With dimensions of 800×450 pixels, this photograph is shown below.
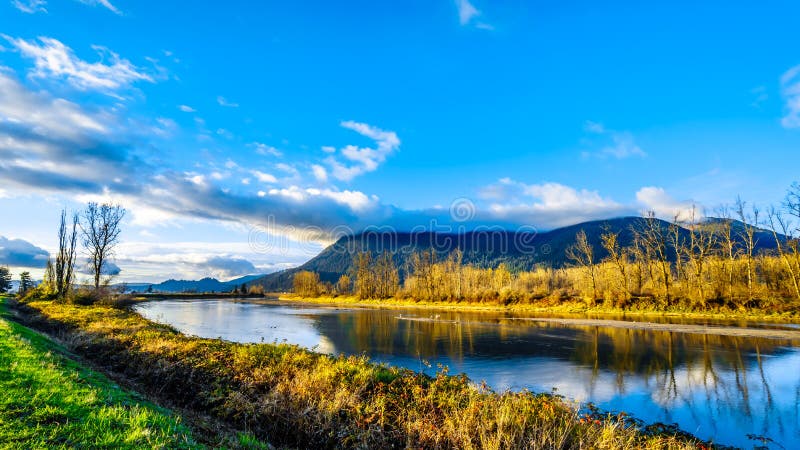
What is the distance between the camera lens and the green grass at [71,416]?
607cm

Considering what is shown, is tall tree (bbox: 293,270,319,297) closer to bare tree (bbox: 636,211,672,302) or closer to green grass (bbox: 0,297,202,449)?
bare tree (bbox: 636,211,672,302)

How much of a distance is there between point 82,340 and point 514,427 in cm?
2118

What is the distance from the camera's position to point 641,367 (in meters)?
19.3

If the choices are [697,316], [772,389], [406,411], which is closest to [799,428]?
[772,389]

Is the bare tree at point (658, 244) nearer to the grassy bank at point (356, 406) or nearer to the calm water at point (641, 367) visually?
the calm water at point (641, 367)

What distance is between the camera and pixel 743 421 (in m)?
11.8

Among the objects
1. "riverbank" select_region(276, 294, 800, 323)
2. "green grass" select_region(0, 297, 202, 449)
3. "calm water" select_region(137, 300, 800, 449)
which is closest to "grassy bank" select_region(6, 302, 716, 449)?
"green grass" select_region(0, 297, 202, 449)

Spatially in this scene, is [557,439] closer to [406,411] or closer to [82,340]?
[406,411]

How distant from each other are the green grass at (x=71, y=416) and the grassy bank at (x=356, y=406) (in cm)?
295

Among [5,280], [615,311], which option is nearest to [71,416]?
[615,311]

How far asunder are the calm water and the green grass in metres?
9.89

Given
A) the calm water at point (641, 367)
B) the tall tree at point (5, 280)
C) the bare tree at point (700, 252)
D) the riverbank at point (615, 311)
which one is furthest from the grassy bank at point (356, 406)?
the tall tree at point (5, 280)

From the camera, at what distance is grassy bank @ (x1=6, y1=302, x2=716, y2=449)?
8883 millimetres

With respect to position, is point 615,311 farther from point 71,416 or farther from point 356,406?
point 71,416
